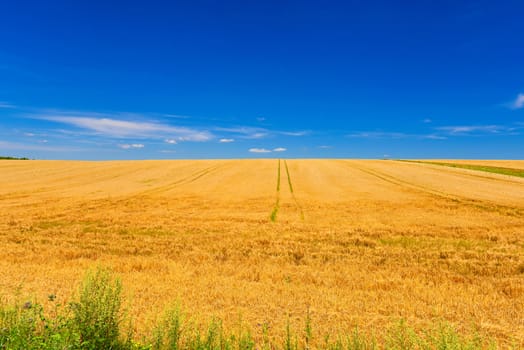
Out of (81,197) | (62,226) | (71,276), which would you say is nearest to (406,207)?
(71,276)

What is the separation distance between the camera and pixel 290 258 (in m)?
9.25

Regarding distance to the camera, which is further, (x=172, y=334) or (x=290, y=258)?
(x=290, y=258)

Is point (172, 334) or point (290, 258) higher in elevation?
point (172, 334)

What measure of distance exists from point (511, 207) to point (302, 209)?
1101cm

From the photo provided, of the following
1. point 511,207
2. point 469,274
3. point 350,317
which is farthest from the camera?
point 511,207

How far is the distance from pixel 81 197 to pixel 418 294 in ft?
67.3

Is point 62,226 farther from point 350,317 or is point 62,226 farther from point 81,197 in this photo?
point 350,317

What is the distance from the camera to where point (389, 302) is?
6.27 metres

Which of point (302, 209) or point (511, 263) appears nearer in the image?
point (511, 263)

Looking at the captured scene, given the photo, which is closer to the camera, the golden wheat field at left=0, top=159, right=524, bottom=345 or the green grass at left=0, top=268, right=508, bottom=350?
the green grass at left=0, top=268, right=508, bottom=350

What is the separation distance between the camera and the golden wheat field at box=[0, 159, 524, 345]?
597cm

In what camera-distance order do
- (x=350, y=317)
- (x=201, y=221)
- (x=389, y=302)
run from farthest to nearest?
1. (x=201, y=221)
2. (x=389, y=302)
3. (x=350, y=317)

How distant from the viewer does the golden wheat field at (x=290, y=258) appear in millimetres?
5973

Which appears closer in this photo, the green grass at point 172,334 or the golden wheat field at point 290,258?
the green grass at point 172,334
